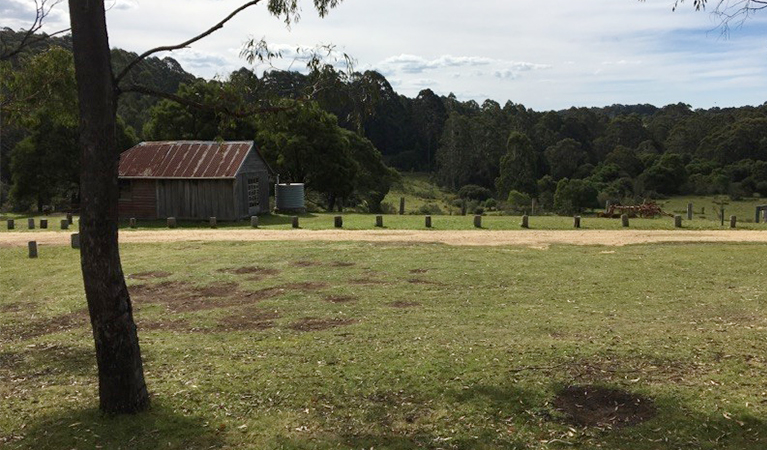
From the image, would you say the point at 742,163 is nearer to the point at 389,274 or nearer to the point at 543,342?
the point at 389,274

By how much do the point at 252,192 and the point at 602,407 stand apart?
101 ft

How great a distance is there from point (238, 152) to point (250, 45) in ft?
86.7

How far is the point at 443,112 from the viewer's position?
102 meters

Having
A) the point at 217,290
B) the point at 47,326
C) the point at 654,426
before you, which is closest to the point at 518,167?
the point at 217,290

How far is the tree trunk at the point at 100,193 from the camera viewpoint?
689 centimetres

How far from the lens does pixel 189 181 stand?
33.9m

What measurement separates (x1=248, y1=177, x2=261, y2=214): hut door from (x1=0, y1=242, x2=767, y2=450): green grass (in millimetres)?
17638

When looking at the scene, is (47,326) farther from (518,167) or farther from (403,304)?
(518,167)

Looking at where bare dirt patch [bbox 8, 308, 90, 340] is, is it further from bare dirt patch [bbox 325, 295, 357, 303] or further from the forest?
bare dirt patch [bbox 325, 295, 357, 303]

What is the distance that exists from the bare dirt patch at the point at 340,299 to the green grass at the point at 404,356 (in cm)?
7

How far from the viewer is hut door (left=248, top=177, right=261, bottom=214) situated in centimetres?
3553

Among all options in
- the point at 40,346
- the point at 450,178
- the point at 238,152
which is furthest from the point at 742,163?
the point at 40,346

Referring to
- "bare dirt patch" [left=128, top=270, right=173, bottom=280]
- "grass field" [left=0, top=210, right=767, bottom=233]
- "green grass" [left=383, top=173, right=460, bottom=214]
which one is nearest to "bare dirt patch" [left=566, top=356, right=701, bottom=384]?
"bare dirt patch" [left=128, top=270, right=173, bottom=280]

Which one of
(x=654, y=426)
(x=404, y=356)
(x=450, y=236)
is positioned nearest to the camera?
(x=654, y=426)
